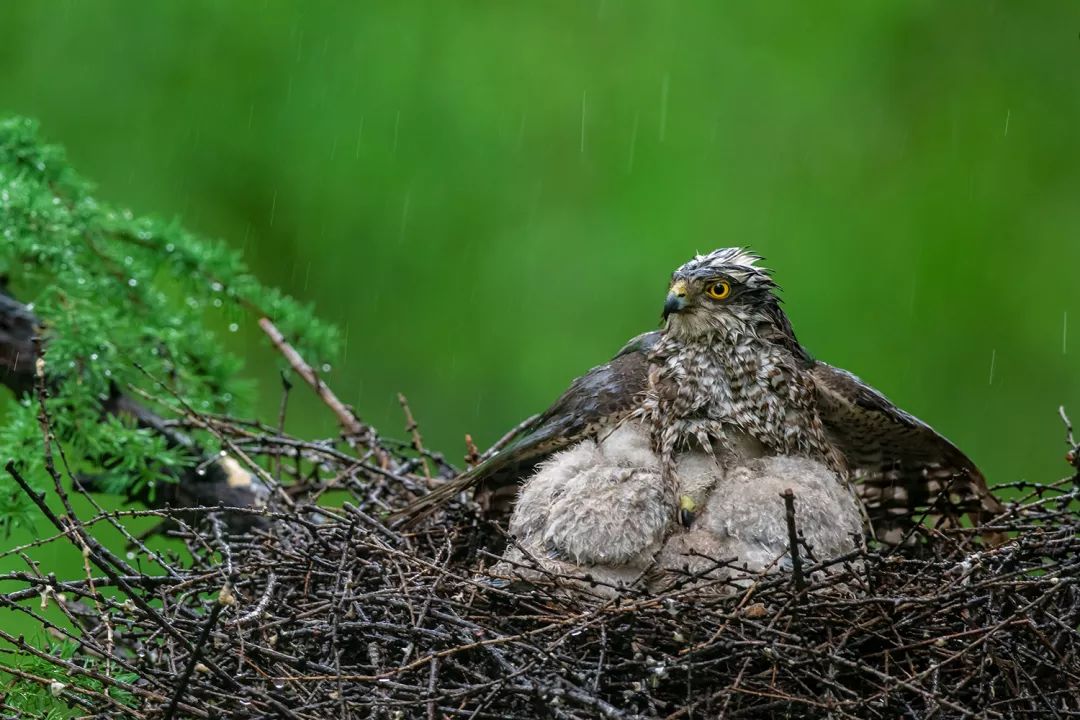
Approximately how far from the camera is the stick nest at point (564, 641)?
274 cm

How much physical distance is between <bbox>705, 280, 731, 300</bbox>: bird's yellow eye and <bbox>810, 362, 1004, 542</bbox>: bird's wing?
0.40 metres

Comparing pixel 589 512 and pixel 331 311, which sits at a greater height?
pixel 331 311

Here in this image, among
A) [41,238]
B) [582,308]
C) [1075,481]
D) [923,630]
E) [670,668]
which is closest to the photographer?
[670,668]

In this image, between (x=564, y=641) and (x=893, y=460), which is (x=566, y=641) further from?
(x=893, y=460)

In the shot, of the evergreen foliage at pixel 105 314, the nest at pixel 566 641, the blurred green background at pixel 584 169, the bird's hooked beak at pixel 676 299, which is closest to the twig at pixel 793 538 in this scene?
the nest at pixel 566 641

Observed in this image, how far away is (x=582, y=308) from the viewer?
22.8 ft

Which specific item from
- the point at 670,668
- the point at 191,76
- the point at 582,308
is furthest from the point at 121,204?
the point at 670,668

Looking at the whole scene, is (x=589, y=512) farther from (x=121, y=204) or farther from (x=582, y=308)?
(x=121, y=204)

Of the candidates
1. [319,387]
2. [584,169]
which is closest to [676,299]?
[319,387]

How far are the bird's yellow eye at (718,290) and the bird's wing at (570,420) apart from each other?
0.31 m

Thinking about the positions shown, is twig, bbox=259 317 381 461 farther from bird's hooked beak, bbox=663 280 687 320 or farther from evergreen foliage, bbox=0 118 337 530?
bird's hooked beak, bbox=663 280 687 320

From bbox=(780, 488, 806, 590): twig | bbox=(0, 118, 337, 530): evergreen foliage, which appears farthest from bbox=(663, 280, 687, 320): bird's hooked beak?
bbox=(0, 118, 337, 530): evergreen foliage

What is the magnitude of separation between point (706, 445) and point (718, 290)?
43 cm

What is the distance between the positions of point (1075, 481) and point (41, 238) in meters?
3.33
